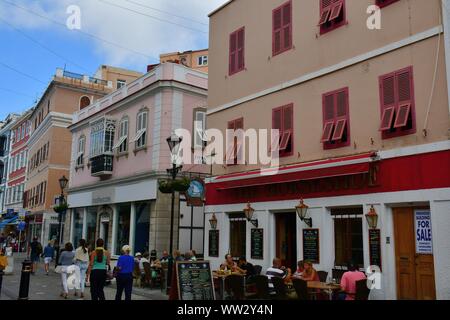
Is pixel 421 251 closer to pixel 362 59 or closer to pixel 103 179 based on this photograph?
pixel 362 59

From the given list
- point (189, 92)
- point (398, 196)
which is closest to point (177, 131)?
point (189, 92)

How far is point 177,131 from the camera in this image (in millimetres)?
22281

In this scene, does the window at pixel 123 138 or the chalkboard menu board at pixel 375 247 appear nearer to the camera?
A: the chalkboard menu board at pixel 375 247

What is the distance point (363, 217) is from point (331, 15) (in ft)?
19.1

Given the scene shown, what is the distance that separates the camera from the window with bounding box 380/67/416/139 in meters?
11.0

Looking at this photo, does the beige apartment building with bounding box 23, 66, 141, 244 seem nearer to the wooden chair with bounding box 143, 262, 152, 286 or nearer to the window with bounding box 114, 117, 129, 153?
the window with bounding box 114, 117, 129, 153

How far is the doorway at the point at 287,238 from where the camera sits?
1454 centimetres

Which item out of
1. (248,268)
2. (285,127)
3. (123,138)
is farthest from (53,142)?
(248,268)

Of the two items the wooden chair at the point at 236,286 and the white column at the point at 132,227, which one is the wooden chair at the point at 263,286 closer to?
the wooden chair at the point at 236,286

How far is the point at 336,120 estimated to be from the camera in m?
12.9

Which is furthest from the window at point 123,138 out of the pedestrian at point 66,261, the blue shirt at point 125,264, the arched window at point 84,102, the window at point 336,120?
the arched window at point 84,102

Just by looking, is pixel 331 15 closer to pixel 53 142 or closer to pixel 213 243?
pixel 213 243

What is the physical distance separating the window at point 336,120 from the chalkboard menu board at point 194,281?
4.93 m

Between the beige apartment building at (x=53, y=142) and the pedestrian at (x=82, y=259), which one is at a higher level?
the beige apartment building at (x=53, y=142)
